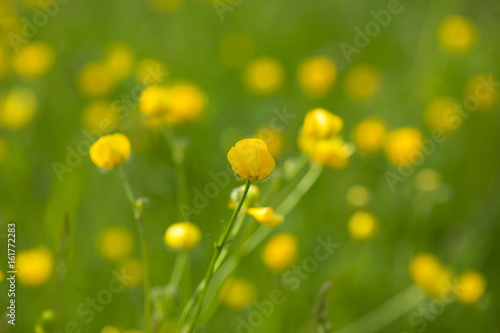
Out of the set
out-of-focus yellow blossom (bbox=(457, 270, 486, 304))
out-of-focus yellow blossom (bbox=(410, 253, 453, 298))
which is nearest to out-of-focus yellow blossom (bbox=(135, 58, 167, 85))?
out-of-focus yellow blossom (bbox=(410, 253, 453, 298))

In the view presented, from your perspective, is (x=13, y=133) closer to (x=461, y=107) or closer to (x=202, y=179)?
(x=202, y=179)

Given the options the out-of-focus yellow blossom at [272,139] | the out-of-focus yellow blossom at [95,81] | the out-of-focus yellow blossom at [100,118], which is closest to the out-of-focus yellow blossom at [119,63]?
the out-of-focus yellow blossom at [95,81]

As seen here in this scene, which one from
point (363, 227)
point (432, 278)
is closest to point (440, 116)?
point (363, 227)

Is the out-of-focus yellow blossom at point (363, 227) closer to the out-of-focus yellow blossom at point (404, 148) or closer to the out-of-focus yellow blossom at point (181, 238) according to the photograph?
the out-of-focus yellow blossom at point (404, 148)

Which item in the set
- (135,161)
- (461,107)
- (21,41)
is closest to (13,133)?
(135,161)

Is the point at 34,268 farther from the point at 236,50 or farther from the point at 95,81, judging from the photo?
the point at 236,50

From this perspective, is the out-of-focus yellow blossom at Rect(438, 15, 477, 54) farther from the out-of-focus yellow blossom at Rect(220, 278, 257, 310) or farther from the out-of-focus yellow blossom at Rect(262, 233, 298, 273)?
the out-of-focus yellow blossom at Rect(220, 278, 257, 310)
